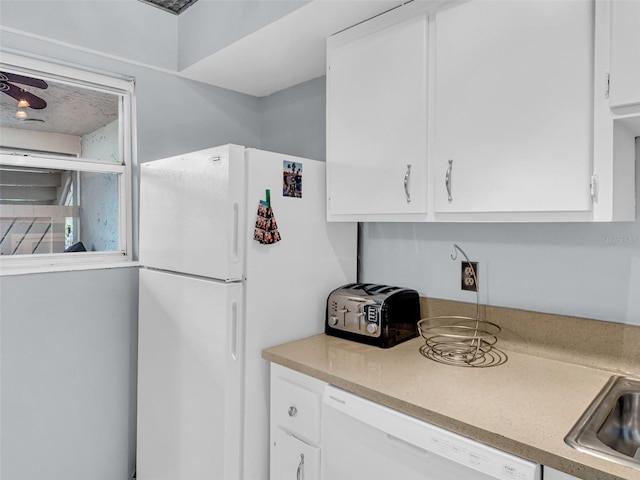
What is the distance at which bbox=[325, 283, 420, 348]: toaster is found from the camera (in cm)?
173

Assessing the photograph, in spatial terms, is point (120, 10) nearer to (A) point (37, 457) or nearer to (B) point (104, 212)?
(B) point (104, 212)

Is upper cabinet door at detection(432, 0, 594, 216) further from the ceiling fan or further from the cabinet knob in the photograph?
the ceiling fan

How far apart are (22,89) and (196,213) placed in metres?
1.13

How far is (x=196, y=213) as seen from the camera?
5.77 ft

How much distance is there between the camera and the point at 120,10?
216 centimetres

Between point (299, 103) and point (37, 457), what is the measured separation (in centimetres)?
231

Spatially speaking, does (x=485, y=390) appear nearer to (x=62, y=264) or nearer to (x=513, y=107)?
(x=513, y=107)

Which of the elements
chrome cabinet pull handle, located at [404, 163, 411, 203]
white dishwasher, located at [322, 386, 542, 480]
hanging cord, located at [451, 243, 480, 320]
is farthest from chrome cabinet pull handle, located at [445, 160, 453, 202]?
white dishwasher, located at [322, 386, 542, 480]

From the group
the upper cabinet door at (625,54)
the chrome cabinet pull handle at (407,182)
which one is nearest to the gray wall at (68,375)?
the chrome cabinet pull handle at (407,182)

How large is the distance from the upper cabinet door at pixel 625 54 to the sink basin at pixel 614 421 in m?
0.85

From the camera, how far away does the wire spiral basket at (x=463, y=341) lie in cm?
156

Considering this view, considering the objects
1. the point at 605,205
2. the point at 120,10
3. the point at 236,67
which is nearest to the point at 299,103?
the point at 236,67

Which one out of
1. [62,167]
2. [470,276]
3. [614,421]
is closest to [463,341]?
[470,276]

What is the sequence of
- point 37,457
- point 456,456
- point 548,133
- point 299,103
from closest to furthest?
point 456,456 < point 548,133 < point 37,457 < point 299,103
